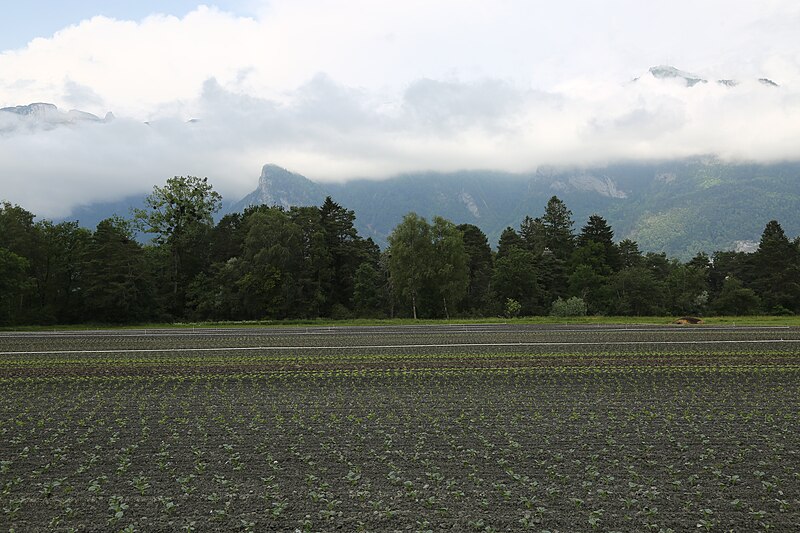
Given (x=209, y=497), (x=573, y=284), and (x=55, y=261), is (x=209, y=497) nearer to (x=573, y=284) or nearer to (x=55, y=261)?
(x=55, y=261)

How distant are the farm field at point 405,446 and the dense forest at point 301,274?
129ft

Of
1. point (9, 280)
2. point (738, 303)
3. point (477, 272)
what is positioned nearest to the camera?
point (9, 280)

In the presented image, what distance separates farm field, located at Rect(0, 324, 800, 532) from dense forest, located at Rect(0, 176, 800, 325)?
3919 cm

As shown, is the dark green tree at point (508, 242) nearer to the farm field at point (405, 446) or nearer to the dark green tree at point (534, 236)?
the dark green tree at point (534, 236)

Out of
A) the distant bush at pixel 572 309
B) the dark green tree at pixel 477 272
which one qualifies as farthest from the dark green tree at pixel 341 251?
the distant bush at pixel 572 309

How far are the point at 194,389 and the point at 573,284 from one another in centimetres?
6091

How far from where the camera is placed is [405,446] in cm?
941

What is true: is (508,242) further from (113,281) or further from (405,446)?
(405,446)

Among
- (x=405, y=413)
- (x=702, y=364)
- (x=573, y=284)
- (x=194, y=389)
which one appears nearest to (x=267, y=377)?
(x=194, y=389)

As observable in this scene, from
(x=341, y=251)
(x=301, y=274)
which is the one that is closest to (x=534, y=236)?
(x=341, y=251)

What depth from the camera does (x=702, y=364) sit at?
1808 cm

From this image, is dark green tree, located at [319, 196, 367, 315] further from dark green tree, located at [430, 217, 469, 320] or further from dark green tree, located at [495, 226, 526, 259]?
dark green tree, located at [495, 226, 526, 259]

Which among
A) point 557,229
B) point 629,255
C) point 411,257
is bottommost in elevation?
point 411,257

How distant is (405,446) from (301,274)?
5321 cm
